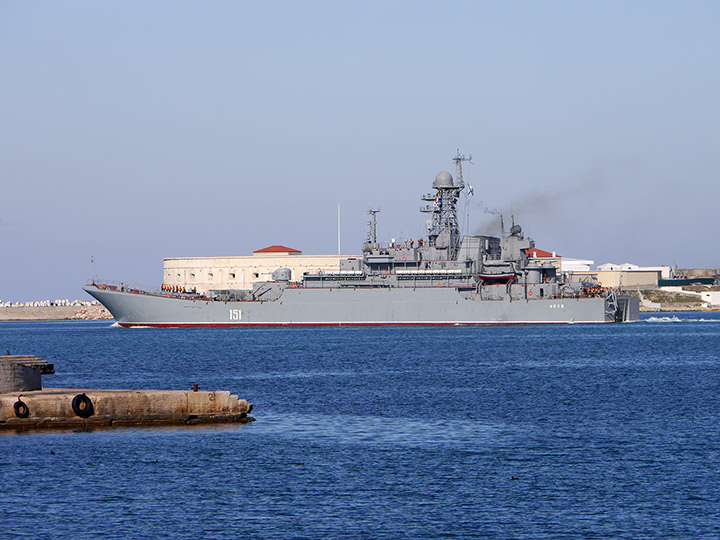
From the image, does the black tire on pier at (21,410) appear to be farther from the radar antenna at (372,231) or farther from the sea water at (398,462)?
the radar antenna at (372,231)

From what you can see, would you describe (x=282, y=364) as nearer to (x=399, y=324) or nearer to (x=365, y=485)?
(x=365, y=485)

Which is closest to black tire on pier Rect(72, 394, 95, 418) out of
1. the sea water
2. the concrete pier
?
the concrete pier

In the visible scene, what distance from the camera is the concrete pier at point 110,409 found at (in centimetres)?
2562

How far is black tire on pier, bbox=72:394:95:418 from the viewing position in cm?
2588

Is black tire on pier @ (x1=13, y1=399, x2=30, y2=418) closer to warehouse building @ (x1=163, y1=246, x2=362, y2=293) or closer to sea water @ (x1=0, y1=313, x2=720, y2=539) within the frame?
sea water @ (x1=0, y1=313, x2=720, y2=539)

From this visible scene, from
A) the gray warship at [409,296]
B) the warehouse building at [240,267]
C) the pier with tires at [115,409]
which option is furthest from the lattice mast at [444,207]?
the pier with tires at [115,409]

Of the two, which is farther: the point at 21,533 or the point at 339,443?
the point at 339,443

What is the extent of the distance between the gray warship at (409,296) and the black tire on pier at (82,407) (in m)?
53.1

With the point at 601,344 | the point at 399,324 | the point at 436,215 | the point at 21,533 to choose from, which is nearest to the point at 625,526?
the point at 21,533

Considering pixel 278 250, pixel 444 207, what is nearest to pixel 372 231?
pixel 444 207

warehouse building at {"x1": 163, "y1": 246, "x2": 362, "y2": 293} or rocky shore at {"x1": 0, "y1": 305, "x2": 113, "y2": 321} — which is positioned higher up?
warehouse building at {"x1": 163, "y1": 246, "x2": 362, "y2": 293}

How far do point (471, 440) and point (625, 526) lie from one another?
7859mm

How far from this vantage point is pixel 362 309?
7938 cm

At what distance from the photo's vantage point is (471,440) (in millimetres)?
23469
